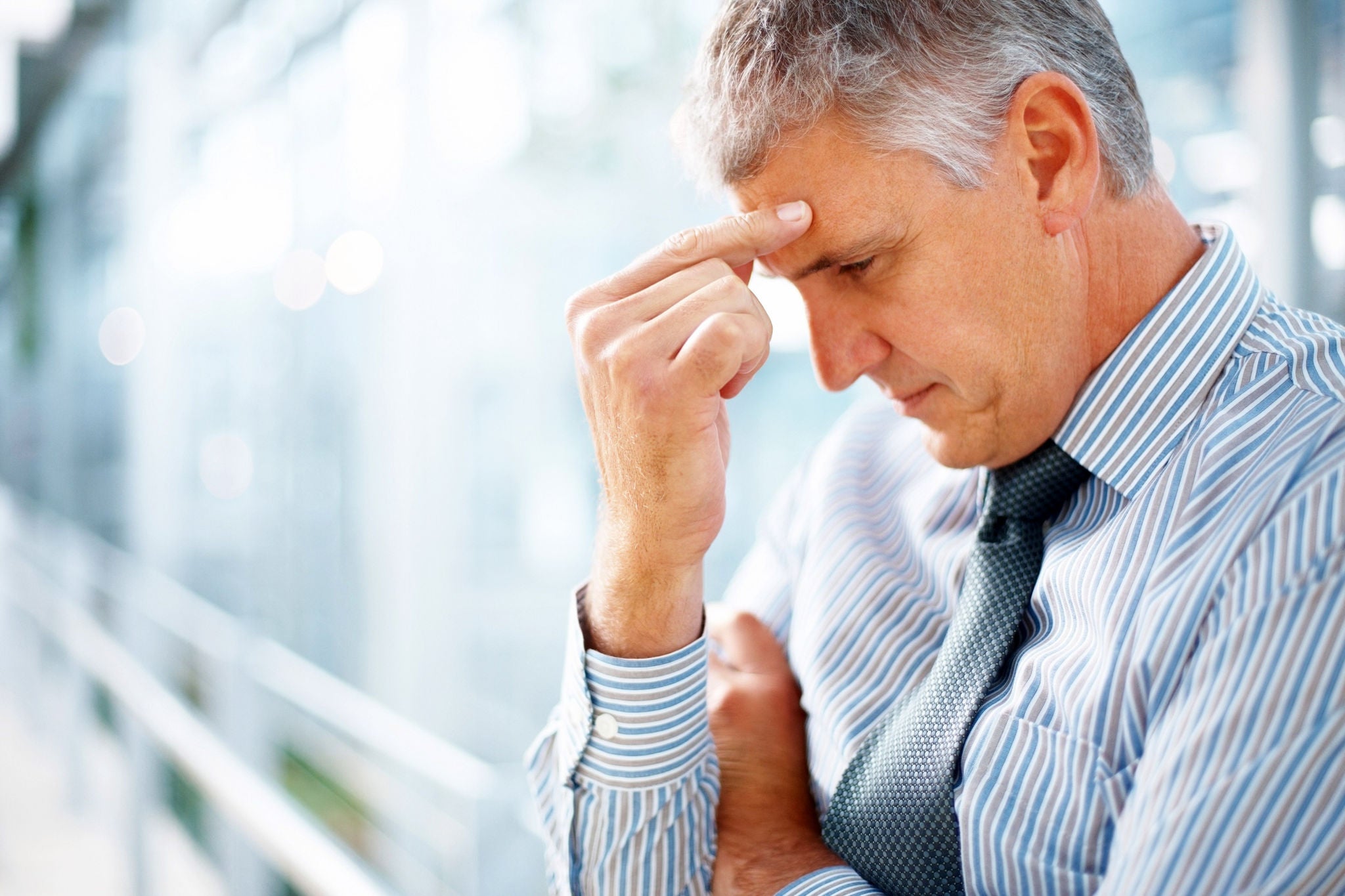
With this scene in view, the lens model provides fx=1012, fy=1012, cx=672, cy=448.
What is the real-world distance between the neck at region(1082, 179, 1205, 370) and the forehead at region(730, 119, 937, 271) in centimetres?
21

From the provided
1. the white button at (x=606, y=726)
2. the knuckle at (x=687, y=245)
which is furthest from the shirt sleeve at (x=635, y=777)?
the knuckle at (x=687, y=245)

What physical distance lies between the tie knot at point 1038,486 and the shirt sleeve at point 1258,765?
294 millimetres

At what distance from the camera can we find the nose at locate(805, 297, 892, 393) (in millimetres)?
1125

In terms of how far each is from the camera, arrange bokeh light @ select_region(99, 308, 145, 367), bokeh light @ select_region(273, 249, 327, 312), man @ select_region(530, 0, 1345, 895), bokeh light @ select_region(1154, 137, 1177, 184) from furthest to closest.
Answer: bokeh light @ select_region(99, 308, 145, 367) → bokeh light @ select_region(273, 249, 327, 312) → bokeh light @ select_region(1154, 137, 1177, 184) → man @ select_region(530, 0, 1345, 895)

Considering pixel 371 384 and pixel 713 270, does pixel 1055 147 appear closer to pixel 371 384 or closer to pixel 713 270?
pixel 713 270

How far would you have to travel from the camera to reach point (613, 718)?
1.09 metres

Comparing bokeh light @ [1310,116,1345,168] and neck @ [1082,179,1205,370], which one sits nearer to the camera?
neck @ [1082,179,1205,370]

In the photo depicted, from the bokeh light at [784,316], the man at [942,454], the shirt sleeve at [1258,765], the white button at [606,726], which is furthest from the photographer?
the bokeh light at [784,316]

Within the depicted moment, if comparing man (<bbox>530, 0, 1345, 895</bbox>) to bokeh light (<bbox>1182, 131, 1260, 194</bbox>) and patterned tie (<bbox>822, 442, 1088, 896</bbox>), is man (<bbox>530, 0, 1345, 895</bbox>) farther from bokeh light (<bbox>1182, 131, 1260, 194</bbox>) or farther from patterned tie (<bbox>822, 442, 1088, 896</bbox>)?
bokeh light (<bbox>1182, 131, 1260, 194</bbox>)

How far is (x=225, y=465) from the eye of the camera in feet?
19.1

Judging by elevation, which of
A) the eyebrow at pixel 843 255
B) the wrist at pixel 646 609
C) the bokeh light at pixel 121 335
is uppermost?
the eyebrow at pixel 843 255

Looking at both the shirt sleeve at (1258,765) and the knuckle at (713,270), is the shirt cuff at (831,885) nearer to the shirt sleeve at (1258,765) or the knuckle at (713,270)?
the shirt sleeve at (1258,765)

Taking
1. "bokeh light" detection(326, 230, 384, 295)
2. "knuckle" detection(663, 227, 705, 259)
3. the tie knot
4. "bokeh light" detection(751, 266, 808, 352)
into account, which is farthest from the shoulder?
"bokeh light" detection(326, 230, 384, 295)

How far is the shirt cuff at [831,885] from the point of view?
3.24 feet
